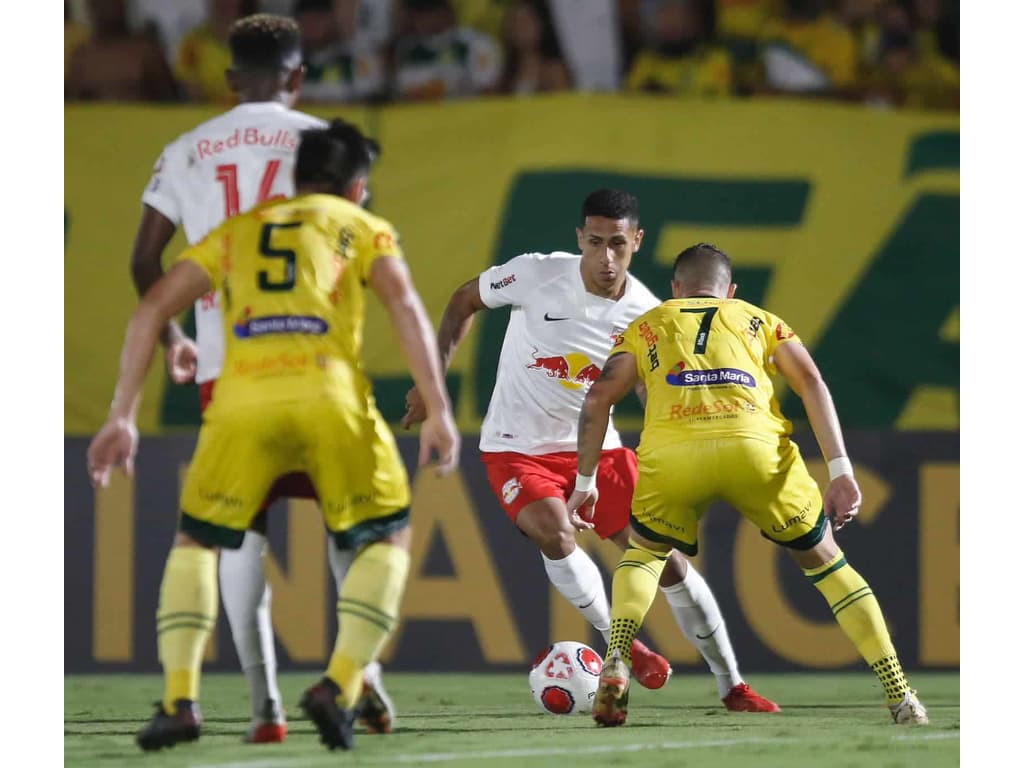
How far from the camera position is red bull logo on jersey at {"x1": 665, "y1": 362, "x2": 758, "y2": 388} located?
521 centimetres

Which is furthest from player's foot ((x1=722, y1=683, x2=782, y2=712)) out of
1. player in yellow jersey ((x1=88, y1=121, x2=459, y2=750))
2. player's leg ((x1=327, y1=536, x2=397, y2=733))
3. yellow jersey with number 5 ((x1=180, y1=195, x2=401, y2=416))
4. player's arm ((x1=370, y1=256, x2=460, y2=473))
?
yellow jersey with number 5 ((x1=180, y1=195, x2=401, y2=416))

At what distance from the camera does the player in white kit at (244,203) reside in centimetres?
461

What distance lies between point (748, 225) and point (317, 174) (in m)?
4.52

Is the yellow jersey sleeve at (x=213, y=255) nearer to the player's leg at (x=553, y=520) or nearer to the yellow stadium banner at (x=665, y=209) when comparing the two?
the player's leg at (x=553, y=520)

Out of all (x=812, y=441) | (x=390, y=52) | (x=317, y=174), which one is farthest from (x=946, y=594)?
(x=317, y=174)

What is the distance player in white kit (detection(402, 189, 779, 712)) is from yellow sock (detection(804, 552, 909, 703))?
77 centimetres

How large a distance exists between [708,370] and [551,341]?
1124 mm

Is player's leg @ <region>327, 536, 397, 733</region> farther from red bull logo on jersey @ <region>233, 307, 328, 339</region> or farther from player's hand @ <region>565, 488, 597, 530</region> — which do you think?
player's hand @ <region>565, 488, 597, 530</region>

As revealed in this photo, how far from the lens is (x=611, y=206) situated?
234 inches

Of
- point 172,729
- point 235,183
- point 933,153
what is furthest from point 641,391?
point 933,153

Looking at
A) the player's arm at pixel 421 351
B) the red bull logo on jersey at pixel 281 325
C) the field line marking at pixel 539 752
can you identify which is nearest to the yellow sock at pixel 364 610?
the field line marking at pixel 539 752

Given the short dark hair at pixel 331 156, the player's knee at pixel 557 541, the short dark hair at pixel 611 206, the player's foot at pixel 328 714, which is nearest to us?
the player's foot at pixel 328 714

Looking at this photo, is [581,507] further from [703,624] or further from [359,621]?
[359,621]

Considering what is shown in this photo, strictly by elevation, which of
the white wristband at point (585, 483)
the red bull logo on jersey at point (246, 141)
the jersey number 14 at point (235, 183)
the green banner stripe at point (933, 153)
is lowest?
the white wristband at point (585, 483)
